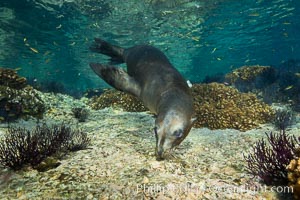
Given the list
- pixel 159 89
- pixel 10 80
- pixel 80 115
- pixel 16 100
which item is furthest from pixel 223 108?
pixel 10 80

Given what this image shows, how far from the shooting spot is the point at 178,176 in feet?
14.6

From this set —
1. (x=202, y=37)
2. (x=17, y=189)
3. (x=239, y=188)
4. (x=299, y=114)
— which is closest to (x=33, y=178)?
(x=17, y=189)

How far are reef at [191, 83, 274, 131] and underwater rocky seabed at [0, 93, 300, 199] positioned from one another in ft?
4.69

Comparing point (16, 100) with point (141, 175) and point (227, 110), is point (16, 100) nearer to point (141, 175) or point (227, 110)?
point (141, 175)

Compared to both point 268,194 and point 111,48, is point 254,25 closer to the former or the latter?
point 111,48

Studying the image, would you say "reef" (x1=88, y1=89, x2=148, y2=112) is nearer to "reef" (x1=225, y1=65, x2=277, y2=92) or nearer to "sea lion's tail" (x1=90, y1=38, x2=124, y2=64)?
"sea lion's tail" (x1=90, y1=38, x2=124, y2=64)

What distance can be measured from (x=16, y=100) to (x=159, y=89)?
659 centimetres

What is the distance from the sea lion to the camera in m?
3.95

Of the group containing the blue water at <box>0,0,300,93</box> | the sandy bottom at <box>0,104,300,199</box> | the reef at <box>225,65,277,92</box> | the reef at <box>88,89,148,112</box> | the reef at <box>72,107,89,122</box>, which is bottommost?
the sandy bottom at <box>0,104,300,199</box>

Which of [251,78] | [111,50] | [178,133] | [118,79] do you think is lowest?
[178,133]

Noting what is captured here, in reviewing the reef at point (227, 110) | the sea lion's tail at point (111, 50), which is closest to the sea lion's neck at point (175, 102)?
the sea lion's tail at point (111, 50)

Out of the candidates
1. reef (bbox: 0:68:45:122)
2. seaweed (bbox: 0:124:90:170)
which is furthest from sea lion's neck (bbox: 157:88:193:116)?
reef (bbox: 0:68:45:122)

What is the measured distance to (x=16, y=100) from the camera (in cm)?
884

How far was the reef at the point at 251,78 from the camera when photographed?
50.8 feet
